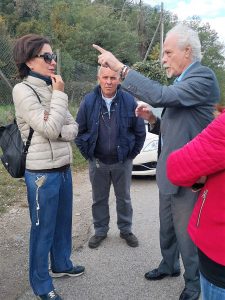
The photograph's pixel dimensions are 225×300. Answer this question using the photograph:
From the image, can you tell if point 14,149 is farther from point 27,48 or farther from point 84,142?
point 84,142

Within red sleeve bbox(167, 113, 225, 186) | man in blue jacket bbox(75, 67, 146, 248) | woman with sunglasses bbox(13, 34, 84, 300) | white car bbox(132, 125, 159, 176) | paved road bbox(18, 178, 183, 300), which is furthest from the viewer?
white car bbox(132, 125, 159, 176)

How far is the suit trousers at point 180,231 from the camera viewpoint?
2.90m

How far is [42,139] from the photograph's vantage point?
284 centimetres

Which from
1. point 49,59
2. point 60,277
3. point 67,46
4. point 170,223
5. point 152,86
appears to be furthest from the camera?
point 67,46

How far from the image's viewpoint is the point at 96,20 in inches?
1069

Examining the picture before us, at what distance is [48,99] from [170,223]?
142 cm

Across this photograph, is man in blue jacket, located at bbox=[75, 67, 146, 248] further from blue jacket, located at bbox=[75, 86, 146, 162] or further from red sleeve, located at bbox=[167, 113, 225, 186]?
red sleeve, located at bbox=[167, 113, 225, 186]

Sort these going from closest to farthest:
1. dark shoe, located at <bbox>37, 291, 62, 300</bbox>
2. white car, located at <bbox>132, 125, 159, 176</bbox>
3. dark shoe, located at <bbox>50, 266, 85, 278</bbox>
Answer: dark shoe, located at <bbox>37, 291, 62, 300</bbox>
dark shoe, located at <bbox>50, 266, 85, 278</bbox>
white car, located at <bbox>132, 125, 159, 176</bbox>

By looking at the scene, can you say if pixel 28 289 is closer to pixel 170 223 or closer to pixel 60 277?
pixel 60 277

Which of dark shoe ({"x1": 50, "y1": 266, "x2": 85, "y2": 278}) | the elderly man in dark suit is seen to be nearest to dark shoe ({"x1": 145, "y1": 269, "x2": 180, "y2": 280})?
the elderly man in dark suit

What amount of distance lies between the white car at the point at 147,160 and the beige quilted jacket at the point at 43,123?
3.74 metres

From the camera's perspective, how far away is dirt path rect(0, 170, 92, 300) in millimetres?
3344

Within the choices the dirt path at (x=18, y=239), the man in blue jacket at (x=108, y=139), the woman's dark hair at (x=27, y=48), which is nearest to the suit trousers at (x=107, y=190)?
the man in blue jacket at (x=108, y=139)

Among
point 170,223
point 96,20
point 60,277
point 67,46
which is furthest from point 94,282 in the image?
point 96,20
